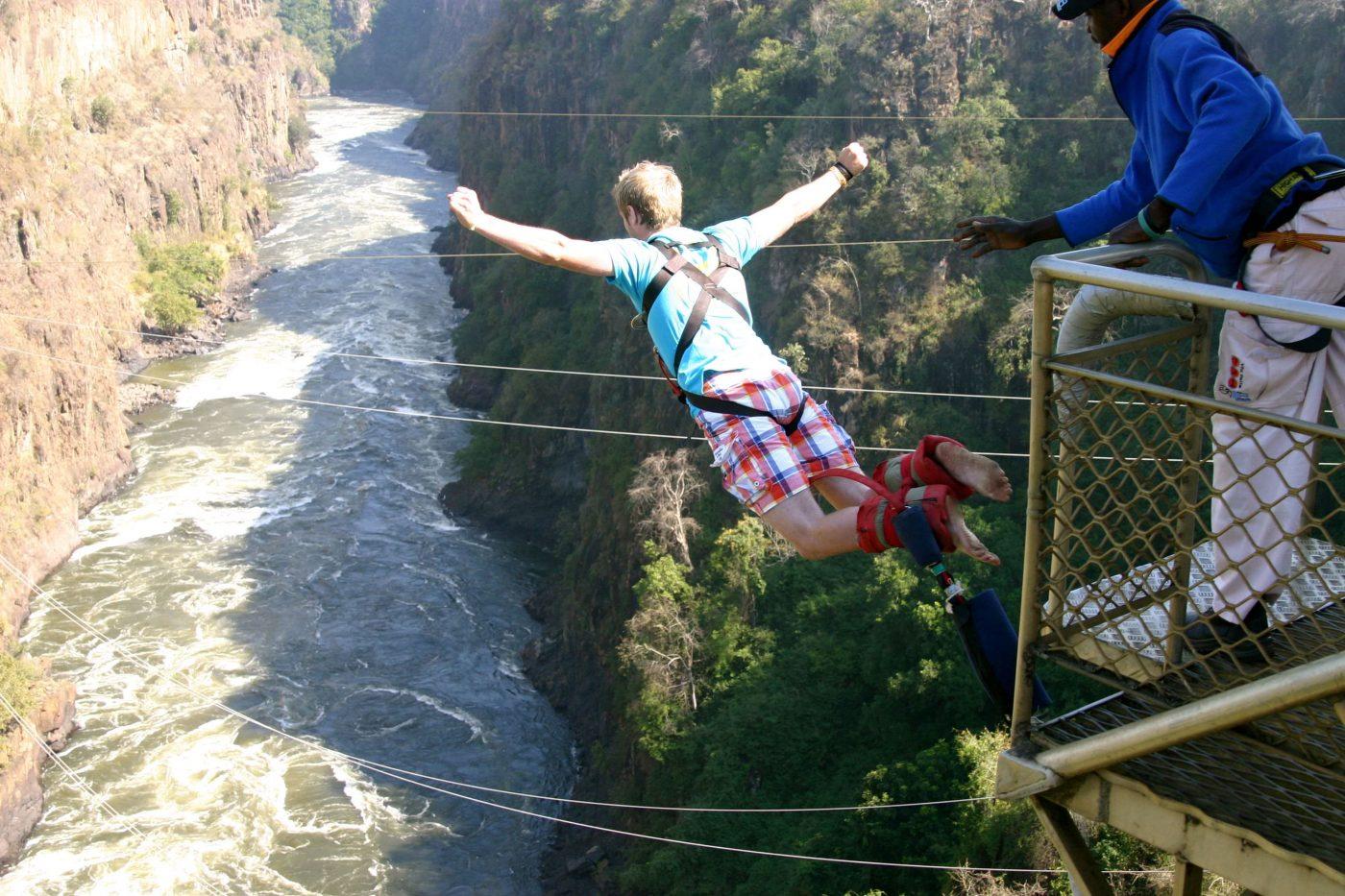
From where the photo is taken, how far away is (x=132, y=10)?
2422 inches

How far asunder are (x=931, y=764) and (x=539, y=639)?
12.5 meters

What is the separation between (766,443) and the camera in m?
4.64

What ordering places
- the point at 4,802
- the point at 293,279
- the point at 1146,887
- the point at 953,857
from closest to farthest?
the point at 1146,887 → the point at 953,857 → the point at 4,802 → the point at 293,279

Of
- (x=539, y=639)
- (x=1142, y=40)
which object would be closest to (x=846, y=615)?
(x=539, y=639)

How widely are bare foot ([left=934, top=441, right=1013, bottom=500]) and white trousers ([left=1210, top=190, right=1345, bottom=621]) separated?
2.00ft

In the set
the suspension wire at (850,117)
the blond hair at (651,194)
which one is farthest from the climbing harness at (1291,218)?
the suspension wire at (850,117)

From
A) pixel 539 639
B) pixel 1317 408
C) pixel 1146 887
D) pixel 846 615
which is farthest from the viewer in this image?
pixel 539 639

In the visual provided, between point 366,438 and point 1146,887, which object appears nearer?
point 1146,887

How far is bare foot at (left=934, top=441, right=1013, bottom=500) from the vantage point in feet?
12.5

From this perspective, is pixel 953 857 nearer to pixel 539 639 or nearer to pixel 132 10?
pixel 539 639

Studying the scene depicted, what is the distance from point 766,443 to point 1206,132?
187 centimetres

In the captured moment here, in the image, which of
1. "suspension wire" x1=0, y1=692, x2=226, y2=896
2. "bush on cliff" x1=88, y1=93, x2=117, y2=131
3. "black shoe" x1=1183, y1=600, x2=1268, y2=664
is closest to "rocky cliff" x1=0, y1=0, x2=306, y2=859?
"bush on cliff" x1=88, y1=93, x2=117, y2=131

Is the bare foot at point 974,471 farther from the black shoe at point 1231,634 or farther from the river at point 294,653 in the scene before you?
the river at point 294,653

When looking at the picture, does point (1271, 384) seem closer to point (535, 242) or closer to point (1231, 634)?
point (1231, 634)
